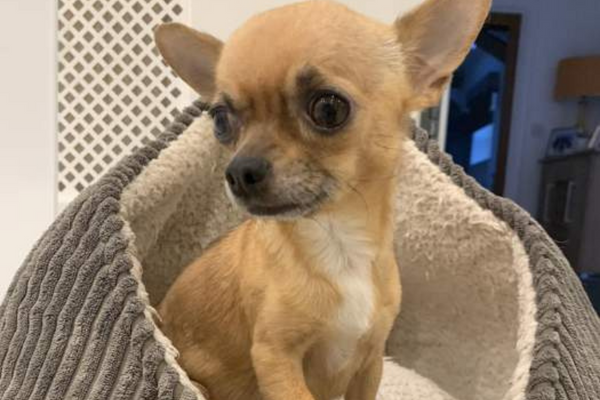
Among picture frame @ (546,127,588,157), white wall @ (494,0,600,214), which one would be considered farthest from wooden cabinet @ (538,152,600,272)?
white wall @ (494,0,600,214)

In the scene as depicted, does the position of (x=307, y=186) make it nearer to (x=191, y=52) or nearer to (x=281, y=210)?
(x=281, y=210)

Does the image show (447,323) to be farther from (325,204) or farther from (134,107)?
(134,107)

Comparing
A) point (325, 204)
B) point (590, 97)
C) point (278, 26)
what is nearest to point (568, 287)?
point (325, 204)

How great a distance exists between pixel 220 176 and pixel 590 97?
10.8 ft

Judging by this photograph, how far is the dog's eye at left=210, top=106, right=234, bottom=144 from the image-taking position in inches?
31.9

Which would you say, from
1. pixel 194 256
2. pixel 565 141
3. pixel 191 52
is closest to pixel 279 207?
pixel 191 52

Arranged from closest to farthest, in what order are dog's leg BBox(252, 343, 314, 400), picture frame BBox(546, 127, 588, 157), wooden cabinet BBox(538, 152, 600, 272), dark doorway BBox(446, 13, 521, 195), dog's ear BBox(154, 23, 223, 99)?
dog's leg BBox(252, 343, 314, 400)
dog's ear BBox(154, 23, 223, 99)
wooden cabinet BBox(538, 152, 600, 272)
picture frame BBox(546, 127, 588, 157)
dark doorway BBox(446, 13, 521, 195)

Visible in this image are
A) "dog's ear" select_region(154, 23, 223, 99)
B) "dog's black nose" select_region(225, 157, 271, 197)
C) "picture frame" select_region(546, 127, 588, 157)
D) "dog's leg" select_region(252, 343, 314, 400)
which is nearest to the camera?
"dog's black nose" select_region(225, 157, 271, 197)

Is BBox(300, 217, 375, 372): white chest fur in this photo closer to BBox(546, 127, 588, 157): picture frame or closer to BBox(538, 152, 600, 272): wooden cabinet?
BBox(538, 152, 600, 272): wooden cabinet

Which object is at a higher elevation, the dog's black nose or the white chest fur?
the dog's black nose

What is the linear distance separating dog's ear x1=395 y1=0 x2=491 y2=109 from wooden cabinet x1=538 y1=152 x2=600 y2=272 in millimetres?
2620

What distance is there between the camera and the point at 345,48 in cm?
78

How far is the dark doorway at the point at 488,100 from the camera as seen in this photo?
160 inches

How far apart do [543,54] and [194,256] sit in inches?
133
